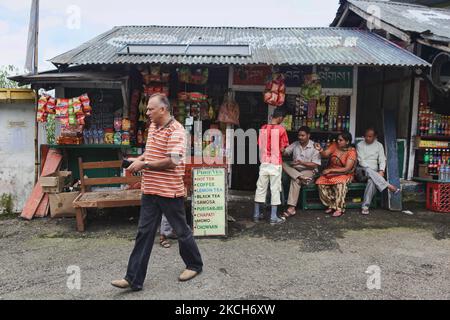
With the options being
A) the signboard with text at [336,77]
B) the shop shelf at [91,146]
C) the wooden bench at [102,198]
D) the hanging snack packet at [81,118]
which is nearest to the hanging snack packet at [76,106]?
the hanging snack packet at [81,118]

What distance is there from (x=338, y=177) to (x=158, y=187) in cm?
392

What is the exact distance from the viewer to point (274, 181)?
5.93 meters

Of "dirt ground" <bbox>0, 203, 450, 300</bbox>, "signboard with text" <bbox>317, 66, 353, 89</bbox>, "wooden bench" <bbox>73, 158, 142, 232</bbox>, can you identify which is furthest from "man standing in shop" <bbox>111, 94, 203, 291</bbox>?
"signboard with text" <bbox>317, 66, 353, 89</bbox>

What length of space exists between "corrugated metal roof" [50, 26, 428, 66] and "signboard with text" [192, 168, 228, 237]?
78.5 inches

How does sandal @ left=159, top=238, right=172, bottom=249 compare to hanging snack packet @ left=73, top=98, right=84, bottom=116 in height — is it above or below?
below

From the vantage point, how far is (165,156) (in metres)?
3.63

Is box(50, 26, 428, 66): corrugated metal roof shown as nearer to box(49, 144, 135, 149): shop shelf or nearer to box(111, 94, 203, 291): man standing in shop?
box(49, 144, 135, 149): shop shelf

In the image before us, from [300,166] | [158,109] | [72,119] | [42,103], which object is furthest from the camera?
[300,166]

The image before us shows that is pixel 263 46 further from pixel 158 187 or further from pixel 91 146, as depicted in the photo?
pixel 158 187

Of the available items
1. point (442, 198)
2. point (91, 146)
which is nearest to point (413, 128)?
point (442, 198)

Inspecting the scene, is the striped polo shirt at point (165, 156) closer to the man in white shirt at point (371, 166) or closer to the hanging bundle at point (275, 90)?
the hanging bundle at point (275, 90)

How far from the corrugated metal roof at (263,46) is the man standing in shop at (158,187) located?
2.77 meters

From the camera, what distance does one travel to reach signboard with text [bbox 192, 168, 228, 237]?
5258mm

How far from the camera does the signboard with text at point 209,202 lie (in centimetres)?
526
